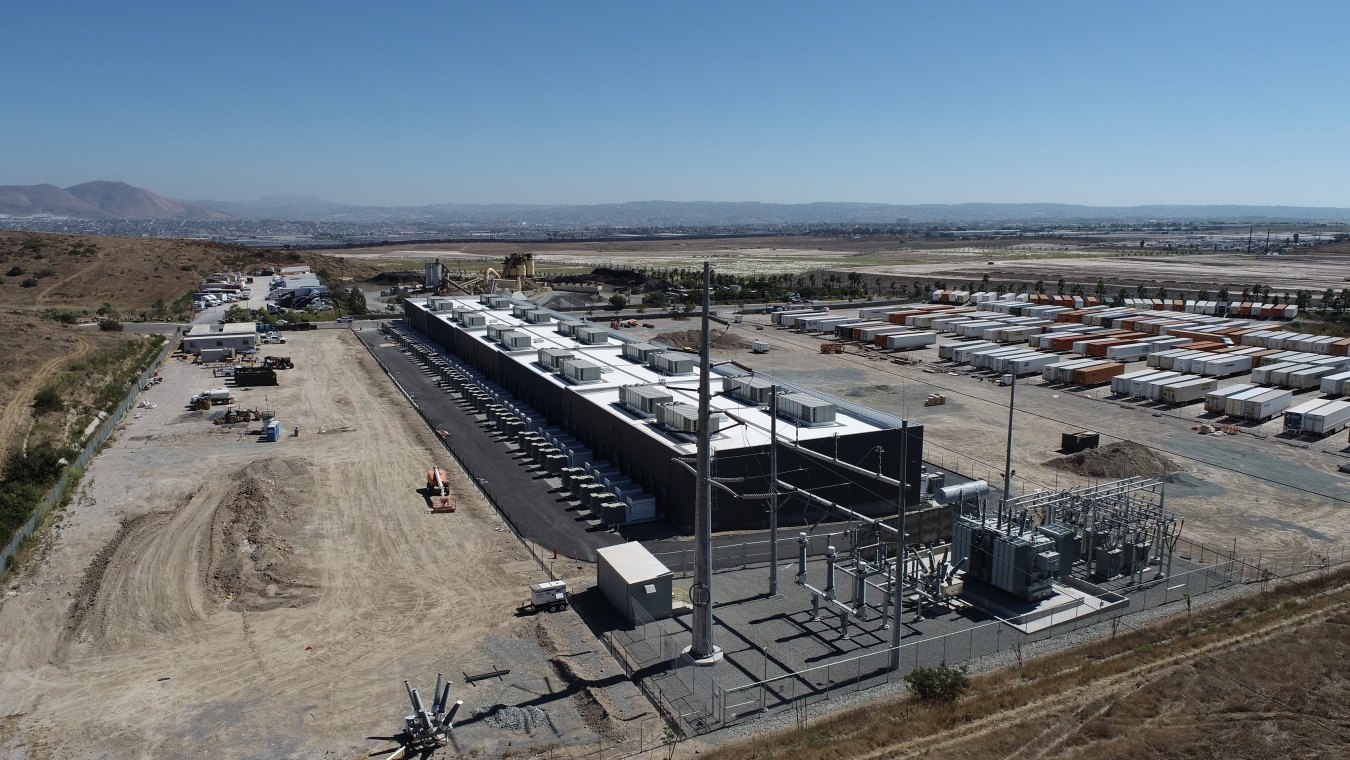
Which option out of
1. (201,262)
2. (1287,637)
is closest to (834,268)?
(201,262)

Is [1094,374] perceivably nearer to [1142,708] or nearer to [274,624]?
[1142,708]

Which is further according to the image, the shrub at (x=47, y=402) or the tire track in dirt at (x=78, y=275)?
the tire track in dirt at (x=78, y=275)

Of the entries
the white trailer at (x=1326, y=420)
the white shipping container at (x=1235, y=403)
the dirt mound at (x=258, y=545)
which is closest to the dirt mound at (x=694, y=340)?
the white shipping container at (x=1235, y=403)

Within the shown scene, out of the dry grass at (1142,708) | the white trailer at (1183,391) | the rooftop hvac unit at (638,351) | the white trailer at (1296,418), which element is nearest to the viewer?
the dry grass at (1142,708)

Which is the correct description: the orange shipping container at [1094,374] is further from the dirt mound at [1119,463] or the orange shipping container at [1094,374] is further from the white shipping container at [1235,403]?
the dirt mound at [1119,463]

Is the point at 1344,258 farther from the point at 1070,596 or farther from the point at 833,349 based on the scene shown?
the point at 1070,596

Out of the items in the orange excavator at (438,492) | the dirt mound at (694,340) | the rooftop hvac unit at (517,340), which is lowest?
the orange excavator at (438,492)

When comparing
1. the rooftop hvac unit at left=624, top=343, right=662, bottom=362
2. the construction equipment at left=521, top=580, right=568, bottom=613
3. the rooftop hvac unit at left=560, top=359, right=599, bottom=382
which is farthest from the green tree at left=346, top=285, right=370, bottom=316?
the construction equipment at left=521, top=580, right=568, bottom=613
